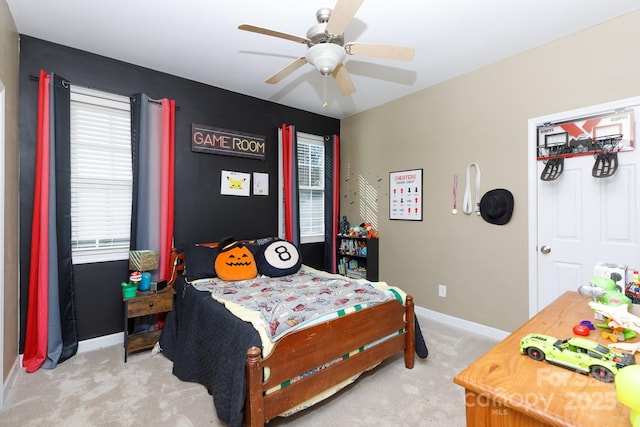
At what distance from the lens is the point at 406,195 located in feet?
12.5

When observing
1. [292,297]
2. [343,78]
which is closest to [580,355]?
[292,297]

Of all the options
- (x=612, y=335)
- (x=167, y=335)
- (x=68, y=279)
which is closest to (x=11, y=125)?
(x=68, y=279)

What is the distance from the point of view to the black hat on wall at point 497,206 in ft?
9.55

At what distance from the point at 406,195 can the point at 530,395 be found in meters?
3.14

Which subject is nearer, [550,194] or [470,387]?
[470,387]

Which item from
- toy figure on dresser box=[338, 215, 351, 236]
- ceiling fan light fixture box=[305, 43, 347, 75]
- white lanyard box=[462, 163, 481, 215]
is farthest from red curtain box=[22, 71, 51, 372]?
white lanyard box=[462, 163, 481, 215]

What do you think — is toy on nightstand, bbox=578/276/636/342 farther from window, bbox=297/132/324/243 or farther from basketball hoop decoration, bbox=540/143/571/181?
window, bbox=297/132/324/243

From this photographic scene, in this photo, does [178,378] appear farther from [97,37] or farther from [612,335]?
[97,37]

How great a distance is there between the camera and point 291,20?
7.65ft

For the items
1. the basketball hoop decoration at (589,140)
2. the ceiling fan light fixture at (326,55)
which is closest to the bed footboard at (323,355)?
the ceiling fan light fixture at (326,55)

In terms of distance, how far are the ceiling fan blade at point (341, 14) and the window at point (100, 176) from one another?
2.26 meters

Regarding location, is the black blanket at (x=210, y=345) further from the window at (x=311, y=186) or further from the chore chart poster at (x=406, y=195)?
the chore chart poster at (x=406, y=195)

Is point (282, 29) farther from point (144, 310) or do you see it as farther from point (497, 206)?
point (144, 310)

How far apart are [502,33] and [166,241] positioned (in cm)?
346
